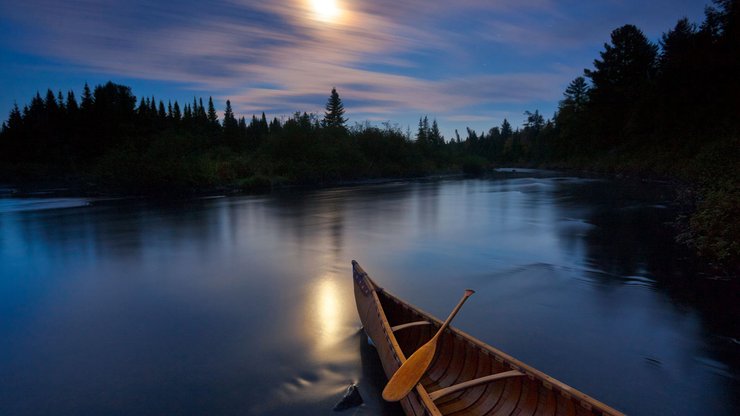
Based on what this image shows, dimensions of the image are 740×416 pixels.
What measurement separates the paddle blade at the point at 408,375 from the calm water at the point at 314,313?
101 centimetres

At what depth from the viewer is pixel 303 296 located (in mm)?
8992

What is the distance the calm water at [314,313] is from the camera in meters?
5.18

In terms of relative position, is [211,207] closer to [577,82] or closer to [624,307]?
[624,307]

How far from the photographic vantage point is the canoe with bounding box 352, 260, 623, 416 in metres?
3.41

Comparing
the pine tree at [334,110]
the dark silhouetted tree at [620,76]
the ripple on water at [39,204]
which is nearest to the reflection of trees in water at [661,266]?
the ripple on water at [39,204]

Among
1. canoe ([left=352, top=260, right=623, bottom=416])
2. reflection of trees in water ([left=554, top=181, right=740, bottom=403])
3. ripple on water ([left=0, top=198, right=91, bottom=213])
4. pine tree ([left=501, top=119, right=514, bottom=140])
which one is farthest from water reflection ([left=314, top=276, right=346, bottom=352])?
pine tree ([left=501, top=119, right=514, bottom=140])

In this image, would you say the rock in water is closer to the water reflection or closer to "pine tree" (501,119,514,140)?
the water reflection

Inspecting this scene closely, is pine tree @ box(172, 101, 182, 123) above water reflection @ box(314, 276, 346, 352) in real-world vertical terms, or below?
above

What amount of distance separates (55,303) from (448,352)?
915 cm

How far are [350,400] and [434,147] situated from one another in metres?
76.4

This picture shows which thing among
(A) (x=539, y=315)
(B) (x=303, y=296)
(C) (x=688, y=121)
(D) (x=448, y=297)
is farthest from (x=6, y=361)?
(C) (x=688, y=121)

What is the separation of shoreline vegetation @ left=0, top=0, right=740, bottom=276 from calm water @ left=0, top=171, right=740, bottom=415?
339 centimetres

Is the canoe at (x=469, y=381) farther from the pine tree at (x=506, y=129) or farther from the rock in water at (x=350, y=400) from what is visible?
the pine tree at (x=506, y=129)

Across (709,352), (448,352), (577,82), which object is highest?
(577,82)
